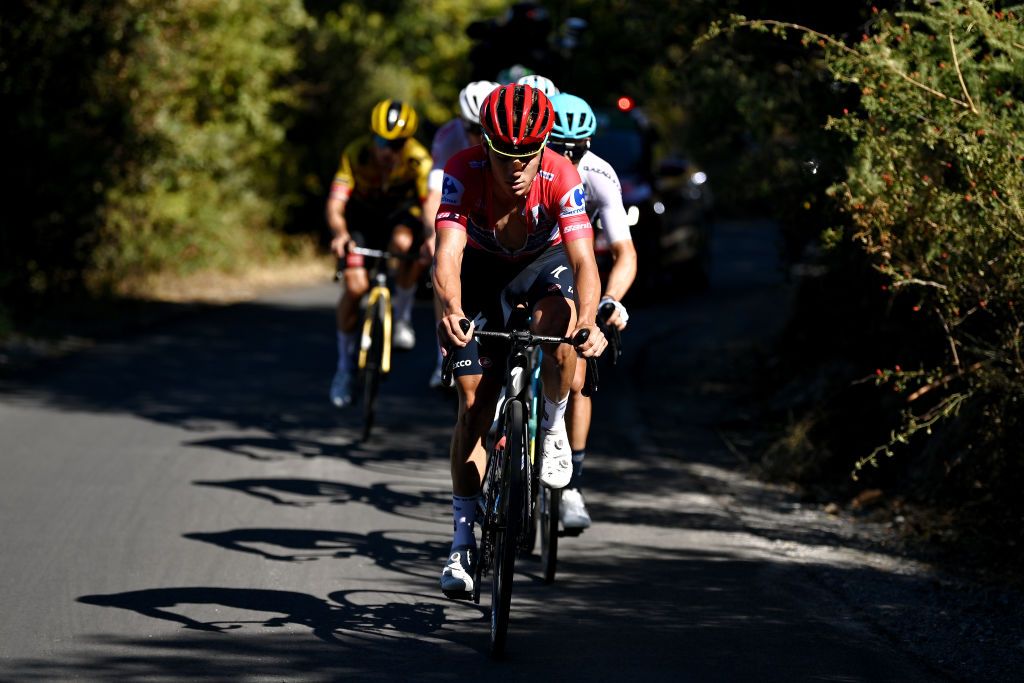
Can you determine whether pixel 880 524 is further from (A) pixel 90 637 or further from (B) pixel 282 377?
(B) pixel 282 377

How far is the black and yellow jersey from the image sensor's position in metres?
10.7

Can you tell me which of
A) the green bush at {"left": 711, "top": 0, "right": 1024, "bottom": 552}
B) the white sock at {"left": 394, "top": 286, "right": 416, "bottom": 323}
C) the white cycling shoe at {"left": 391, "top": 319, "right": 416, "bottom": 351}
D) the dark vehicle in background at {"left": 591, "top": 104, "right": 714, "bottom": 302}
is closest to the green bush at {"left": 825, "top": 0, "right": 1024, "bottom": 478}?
the green bush at {"left": 711, "top": 0, "right": 1024, "bottom": 552}

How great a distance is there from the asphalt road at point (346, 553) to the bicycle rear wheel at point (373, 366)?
204mm

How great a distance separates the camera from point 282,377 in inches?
519

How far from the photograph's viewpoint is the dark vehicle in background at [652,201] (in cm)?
1819

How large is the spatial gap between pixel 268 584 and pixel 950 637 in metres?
3.02

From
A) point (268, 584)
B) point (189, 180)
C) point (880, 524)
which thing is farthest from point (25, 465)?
point (189, 180)

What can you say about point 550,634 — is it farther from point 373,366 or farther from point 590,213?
point 373,366

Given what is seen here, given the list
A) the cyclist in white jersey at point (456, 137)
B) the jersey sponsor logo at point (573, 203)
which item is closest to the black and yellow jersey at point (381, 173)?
the cyclist in white jersey at point (456, 137)

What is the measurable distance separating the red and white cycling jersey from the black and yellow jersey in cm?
428

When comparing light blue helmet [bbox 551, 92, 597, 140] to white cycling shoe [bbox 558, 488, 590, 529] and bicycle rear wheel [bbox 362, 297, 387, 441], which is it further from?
bicycle rear wheel [bbox 362, 297, 387, 441]

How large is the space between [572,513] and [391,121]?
415cm

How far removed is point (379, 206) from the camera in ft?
36.0

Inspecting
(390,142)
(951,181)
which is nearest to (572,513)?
(951,181)
